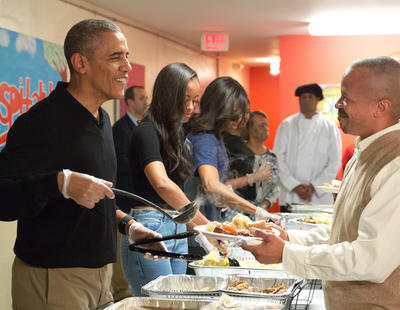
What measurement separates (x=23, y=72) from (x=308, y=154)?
2.94 m

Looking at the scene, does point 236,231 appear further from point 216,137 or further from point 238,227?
point 216,137

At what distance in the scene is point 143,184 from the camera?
8.21ft

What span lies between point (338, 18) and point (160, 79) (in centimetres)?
496

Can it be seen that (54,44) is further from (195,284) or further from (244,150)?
(195,284)

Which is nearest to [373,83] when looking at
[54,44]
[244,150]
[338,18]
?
[244,150]

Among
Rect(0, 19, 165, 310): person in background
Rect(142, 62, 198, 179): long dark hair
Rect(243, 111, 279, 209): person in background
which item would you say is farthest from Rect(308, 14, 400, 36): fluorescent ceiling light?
Rect(0, 19, 165, 310): person in background

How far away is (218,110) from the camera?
298 cm

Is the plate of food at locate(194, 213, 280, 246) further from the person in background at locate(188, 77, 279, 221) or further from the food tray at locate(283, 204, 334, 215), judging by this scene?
the food tray at locate(283, 204, 334, 215)

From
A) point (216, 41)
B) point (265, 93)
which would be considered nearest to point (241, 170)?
point (216, 41)

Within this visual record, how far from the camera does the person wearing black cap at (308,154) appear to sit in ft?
19.6

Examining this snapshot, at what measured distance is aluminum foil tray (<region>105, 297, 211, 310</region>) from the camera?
1.80 metres

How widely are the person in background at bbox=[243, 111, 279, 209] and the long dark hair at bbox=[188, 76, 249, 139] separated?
1331mm

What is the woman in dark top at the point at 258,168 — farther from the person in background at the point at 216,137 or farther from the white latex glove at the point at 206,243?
the white latex glove at the point at 206,243

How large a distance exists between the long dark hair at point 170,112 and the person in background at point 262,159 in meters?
1.78
